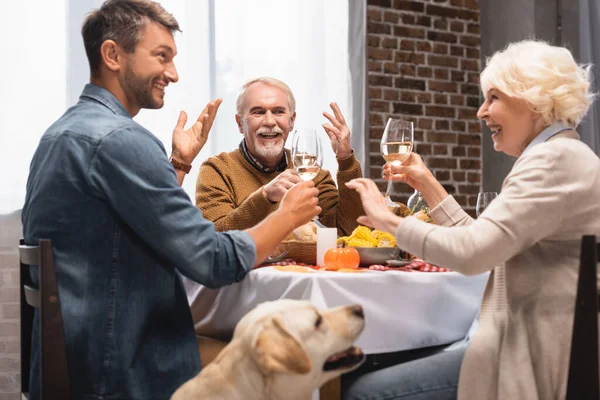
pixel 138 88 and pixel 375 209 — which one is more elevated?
pixel 138 88

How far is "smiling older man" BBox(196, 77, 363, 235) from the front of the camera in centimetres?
274

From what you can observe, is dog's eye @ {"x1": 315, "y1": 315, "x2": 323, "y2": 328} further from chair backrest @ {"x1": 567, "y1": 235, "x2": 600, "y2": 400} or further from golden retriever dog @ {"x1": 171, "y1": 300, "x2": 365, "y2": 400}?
chair backrest @ {"x1": 567, "y1": 235, "x2": 600, "y2": 400}

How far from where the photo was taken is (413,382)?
166cm

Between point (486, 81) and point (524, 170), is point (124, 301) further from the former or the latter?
point (486, 81)

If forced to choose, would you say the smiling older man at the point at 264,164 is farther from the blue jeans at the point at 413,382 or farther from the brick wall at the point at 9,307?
the brick wall at the point at 9,307

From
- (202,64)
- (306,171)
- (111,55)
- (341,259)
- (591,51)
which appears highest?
(591,51)

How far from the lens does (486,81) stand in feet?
5.91

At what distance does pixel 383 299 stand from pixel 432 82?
9.99ft

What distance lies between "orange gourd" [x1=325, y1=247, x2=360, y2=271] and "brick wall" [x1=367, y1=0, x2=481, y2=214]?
2426 mm

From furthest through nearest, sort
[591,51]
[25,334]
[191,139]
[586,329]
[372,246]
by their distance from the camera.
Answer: [591,51] < [191,139] < [372,246] < [25,334] < [586,329]

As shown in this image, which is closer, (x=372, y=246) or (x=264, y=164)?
(x=372, y=246)

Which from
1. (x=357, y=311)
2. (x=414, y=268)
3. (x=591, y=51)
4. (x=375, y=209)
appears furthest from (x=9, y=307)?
(x=591, y=51)

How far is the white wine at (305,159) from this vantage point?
6.81ft

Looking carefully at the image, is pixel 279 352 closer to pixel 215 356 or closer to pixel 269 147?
pixel 215 356
